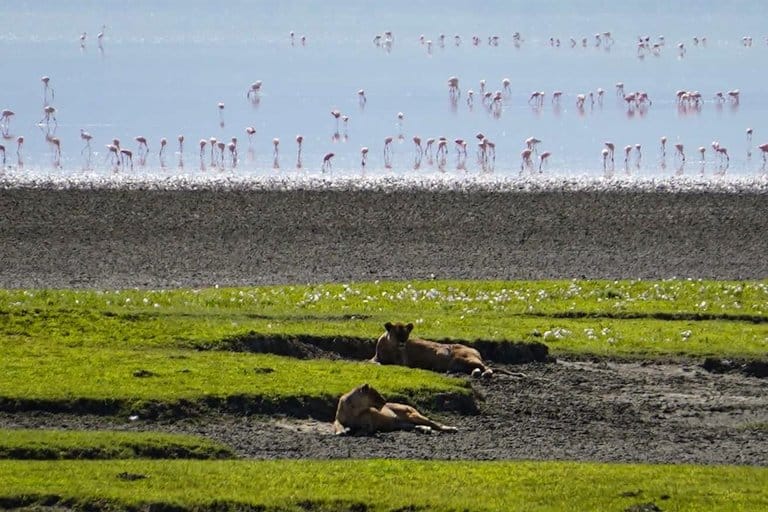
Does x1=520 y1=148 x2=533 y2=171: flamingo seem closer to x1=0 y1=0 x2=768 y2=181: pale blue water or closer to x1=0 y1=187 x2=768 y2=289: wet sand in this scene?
x1=0 y1=0 x2=768 y2=181: pale blue water

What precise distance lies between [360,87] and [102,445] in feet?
216

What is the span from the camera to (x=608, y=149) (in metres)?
53.8

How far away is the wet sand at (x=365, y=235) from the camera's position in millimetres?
31047

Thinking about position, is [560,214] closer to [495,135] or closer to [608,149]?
[608,149]

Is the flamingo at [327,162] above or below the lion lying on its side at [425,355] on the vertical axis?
above

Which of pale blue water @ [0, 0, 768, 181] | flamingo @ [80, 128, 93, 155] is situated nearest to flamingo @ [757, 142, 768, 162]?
pale blue water @ [0, 0, 768, 181]

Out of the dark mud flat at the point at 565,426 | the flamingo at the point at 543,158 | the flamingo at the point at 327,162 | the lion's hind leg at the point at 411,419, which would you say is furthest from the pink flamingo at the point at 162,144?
the lion's hind leg at the point at 411,419

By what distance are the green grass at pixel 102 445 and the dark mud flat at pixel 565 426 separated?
0.57 meters

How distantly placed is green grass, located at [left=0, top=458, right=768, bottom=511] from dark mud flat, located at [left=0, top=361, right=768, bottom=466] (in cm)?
108

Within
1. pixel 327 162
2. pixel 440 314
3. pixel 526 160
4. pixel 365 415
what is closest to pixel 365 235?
pixel 440 314

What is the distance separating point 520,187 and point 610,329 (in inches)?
750

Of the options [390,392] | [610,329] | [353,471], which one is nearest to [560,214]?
[610,329]

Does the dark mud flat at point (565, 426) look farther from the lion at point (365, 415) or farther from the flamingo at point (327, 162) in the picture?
the flamingo at point (327, 162)

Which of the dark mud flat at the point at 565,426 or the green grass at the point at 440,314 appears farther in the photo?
the green grass at the point at 440,314
